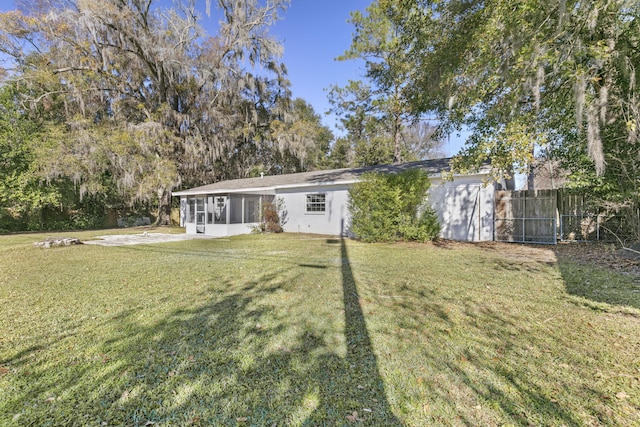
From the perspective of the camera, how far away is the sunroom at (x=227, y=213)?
1385 centimetres

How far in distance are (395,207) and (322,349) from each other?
23.9 feet

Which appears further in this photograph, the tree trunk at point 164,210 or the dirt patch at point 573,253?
the tree trunk at point 164,210

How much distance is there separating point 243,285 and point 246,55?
1779 centimetres

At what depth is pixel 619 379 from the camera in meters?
2.37

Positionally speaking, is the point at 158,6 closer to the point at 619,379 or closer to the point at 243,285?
the point at 243,285

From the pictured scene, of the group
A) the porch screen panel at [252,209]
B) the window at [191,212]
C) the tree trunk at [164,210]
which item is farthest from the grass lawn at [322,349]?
the tree trunk at [164,210]

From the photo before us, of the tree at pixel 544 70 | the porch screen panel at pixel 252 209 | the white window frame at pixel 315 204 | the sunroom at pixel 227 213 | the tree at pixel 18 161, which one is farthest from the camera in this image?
the tree at pixel 18 161

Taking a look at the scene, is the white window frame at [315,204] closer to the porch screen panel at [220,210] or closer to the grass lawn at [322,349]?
the porch screen panel at [220,210]

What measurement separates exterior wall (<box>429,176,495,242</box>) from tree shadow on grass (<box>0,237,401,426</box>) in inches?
325

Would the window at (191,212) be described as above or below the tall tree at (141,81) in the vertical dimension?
below

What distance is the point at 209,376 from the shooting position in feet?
8.05

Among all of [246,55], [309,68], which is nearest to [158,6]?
[246,55]

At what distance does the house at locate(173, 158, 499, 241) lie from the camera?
10484 millimetres

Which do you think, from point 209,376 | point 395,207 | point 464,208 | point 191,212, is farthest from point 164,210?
point 209,376
